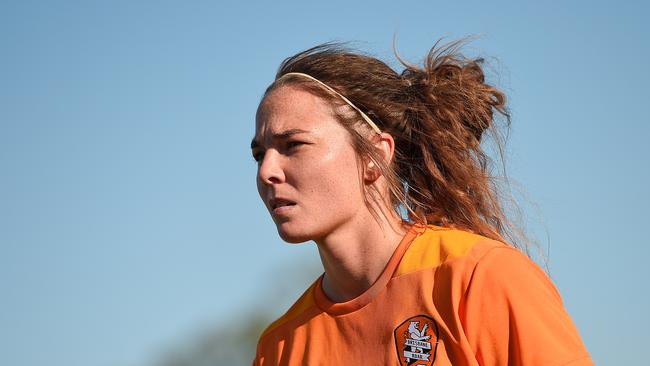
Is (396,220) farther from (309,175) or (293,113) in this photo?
(293,113)

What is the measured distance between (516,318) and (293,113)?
1.49 metres

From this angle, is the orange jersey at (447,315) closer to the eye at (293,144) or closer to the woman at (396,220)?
the woman at (396,220)

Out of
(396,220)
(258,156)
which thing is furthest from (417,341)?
(258,156)

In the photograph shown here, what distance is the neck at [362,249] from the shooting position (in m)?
4.95

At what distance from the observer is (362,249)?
4988 millimetres

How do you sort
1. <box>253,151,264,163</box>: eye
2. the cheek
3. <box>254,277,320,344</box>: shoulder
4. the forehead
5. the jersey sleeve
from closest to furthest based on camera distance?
1. the jersey sleeve
2. the cheek
3. the forehead
4. <box>253,151,264,163</box>: eye
5. <box>254,277,320,344</box>: shoulder

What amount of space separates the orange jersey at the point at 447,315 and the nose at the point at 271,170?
2.13 feet

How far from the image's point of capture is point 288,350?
5.27 metres

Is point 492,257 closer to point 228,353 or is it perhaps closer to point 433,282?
point 433,282

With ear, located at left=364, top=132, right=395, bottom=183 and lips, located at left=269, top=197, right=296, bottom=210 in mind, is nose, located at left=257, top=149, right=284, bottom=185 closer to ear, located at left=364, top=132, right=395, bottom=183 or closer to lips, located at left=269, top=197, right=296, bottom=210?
lips, located at left=269, top=197, right=296, bottom=210

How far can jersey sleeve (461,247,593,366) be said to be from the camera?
13.6 feet

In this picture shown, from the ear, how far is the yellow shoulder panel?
1.21ft

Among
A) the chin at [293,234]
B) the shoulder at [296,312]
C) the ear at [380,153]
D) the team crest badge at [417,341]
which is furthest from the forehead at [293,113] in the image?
the team crest badge at [417,341]

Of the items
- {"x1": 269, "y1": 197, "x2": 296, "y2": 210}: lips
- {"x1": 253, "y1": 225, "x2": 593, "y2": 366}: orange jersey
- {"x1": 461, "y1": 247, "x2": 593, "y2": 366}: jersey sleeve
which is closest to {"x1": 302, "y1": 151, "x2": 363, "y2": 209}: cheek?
{"x1": 269, "y1": 197, "x2": 296, "y2": 210}: lips
